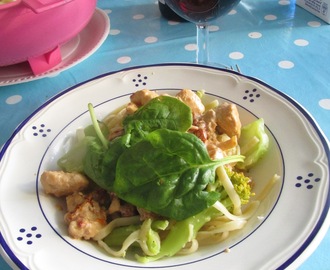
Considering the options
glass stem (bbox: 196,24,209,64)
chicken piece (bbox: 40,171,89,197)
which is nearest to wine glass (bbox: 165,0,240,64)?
glass stem (bbox: 196,24,209,64)

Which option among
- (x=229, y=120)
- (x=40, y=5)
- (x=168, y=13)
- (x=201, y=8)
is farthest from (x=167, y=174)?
(x=168, y=13)

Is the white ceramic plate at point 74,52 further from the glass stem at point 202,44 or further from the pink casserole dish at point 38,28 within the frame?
the glass stem at point 202,44

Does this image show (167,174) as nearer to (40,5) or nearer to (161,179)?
(161,179)

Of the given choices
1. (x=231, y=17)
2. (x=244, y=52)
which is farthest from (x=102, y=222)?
(x=231, y=17)

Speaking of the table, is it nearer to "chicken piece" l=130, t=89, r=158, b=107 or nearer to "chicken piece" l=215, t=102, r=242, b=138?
"chicken piece" l=215, t=102, r=242, b=138

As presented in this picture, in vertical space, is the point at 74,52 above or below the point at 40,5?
below

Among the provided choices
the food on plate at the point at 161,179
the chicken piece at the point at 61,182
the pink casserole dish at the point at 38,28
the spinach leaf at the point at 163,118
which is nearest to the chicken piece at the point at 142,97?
the food on plate at the point at 161,179

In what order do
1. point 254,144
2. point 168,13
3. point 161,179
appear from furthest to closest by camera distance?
point 168,13, point 254,144, point 161,179
